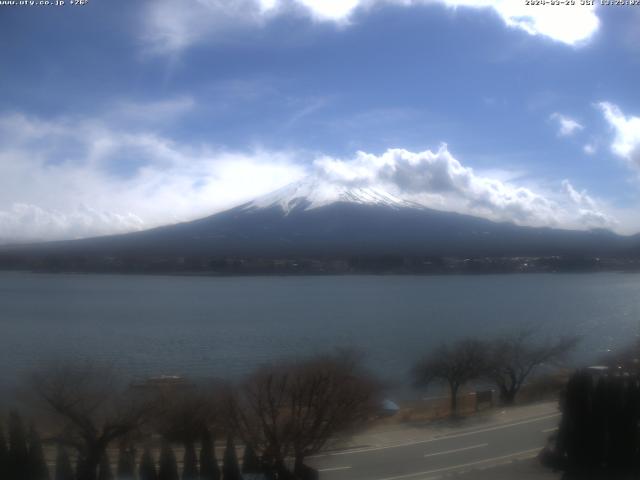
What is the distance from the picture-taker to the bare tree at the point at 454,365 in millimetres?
7105

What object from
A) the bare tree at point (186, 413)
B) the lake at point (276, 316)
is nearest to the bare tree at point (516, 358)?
the lake at point (276, 316)

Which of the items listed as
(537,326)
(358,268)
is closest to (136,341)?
(537,326)

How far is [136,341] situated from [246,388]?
4819 mm

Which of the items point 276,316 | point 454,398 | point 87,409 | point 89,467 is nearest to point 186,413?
point 87,409

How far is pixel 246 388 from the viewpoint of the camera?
4.71m

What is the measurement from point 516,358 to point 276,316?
5419mm

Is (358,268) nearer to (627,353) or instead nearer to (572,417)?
(627,353)

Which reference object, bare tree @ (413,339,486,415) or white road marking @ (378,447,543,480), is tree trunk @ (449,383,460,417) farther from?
white road marking @ (378,447,543,480)

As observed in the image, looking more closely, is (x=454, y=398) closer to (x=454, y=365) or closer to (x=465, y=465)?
(x=454, y=365)

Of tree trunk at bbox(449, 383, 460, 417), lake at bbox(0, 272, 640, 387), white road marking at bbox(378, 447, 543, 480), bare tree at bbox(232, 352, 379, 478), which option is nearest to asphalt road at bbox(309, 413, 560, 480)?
white road marking at bbox(378, 447, 543, 480)

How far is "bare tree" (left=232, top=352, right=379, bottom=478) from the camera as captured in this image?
413 centimetres

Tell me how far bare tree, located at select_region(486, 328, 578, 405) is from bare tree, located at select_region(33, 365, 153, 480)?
155 inches

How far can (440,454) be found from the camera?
436 centimetres

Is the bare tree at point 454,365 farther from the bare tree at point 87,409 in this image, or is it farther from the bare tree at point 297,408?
the bare tree at point 87,409
